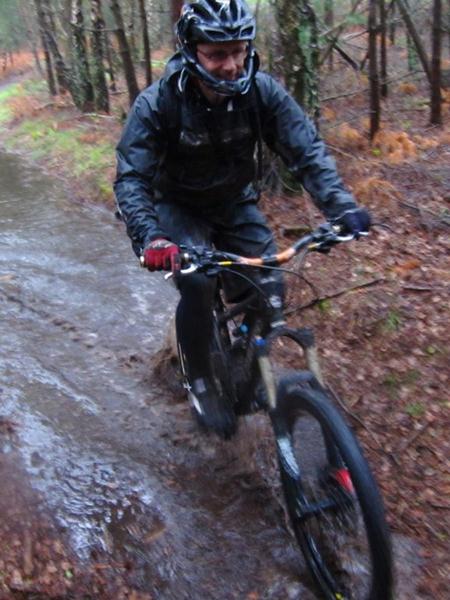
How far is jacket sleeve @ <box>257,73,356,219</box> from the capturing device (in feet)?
12.4

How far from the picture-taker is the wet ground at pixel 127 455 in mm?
3678

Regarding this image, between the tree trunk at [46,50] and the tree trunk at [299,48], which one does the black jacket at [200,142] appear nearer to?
the tree trunk at [299,48]

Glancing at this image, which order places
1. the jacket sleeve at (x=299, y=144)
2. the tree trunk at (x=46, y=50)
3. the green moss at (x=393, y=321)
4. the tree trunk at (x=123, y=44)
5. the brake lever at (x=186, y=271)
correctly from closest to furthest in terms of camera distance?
→ the brake lever at (x=186, y=271)
the jacket sleeve at (x=299, y=144)
the green moss at (x=393, y=321)
the tree trunk at (x=123, y=44)
the tree trunk at (x=46, y=50)

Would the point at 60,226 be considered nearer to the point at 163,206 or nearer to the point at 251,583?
the point at 163,206

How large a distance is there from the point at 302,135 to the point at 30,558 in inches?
115

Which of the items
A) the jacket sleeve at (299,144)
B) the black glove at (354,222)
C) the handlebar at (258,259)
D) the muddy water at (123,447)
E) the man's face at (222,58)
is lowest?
the muddy water at (123,447)

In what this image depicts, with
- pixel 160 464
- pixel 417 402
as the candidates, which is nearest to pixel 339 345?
pixel 417 402

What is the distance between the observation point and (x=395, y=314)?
5.87m

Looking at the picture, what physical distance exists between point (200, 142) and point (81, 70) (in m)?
17.6

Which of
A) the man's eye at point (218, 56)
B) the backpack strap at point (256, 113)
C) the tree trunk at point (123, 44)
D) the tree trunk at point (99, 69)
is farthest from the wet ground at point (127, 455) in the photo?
the tree trunk at point (99, 69)

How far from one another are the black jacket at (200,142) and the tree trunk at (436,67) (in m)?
10.00

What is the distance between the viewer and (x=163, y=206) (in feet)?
14.0

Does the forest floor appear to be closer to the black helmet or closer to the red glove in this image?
the red glove

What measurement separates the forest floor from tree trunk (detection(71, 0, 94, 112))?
28.2ft
